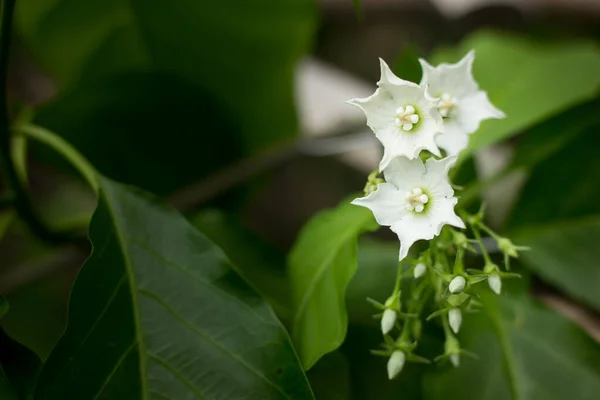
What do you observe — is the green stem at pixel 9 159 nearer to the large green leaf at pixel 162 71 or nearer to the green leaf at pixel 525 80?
the large green leaf at pixel 162 71

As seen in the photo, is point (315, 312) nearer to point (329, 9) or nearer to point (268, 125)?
point (268, 125)

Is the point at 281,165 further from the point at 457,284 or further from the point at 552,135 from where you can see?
the point at 457,284

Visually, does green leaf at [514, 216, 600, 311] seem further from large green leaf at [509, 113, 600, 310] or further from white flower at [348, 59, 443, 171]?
white flower at [348, 59, 443, 171]

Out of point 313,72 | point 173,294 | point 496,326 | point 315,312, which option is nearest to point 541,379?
point 496,326

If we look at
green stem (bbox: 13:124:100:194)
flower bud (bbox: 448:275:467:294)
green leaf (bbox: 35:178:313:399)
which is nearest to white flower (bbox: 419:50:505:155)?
flower bud (bbox: 448:275:467:294)

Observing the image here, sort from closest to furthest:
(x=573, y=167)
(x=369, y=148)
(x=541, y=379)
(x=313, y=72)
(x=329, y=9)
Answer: (x=541, y=379) → (x=573, y=167) → (x=369, y=148) → (x=313, y=72) → (x=329, y=9)

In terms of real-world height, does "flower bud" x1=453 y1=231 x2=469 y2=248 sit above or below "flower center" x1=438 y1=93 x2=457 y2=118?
below

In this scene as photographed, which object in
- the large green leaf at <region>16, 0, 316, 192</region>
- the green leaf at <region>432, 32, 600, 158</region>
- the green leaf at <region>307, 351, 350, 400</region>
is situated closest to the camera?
the green leaf at <region>307, 351, 350, 400</region>
